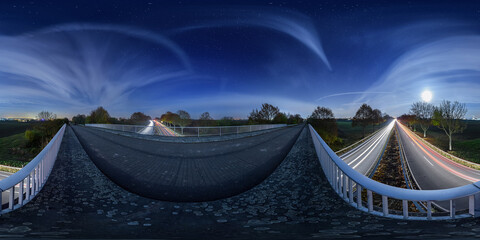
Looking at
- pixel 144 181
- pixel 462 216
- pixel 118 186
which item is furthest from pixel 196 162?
pixel 462 216

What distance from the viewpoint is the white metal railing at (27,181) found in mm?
3002

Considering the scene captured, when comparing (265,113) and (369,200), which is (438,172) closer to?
(369,200)

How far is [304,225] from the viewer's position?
2.82 m

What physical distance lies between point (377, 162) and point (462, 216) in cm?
1838

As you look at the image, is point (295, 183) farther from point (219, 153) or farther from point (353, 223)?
point (219, 153)

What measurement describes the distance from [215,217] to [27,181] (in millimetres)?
3458

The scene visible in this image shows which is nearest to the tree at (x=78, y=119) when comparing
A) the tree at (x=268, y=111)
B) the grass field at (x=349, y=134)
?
the tree at (x=268, y=111)

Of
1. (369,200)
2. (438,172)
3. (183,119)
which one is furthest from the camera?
(183,119)

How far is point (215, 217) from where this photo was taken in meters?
3.31

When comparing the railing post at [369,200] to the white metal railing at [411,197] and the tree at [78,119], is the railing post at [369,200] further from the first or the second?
the tree at [78,119]

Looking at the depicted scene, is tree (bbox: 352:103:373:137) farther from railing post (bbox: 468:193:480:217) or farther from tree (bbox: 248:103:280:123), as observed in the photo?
railing post (bbox: 468:193:480:217)

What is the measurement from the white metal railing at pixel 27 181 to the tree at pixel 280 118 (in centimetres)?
3113

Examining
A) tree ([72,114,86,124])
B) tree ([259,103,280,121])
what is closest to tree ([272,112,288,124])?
tree ([259,103,280,121])

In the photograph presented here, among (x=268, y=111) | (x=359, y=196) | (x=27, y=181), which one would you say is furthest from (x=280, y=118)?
(x=27, y=181)
